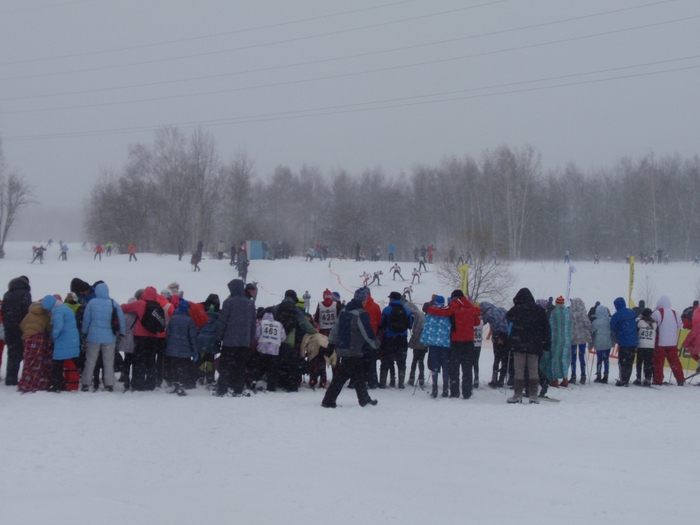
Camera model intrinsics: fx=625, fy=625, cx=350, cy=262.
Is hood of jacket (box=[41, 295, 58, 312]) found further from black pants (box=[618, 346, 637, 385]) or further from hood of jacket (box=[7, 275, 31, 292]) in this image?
black pants (box=[618, 346, 637, 385])

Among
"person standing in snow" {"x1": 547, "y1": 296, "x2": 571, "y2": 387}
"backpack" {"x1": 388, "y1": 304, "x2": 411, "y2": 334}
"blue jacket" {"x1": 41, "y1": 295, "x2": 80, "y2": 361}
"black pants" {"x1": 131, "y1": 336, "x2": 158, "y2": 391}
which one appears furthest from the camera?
"person standing in snow" {"x1": 547, "y1": 296, "x2": 571, "y2": 387}

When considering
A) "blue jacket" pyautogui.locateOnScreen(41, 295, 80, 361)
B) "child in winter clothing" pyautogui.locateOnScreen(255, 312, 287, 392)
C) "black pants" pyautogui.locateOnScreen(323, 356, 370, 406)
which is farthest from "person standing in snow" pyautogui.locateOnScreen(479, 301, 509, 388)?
"blue jacket" pyautogui.locateOnScreen(41, 295, 80, 361)

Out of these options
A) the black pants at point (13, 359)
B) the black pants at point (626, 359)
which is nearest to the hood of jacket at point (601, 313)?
the black pants at point (626, 359)

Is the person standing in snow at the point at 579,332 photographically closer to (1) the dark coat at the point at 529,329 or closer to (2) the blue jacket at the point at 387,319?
(1) the dark coat at the point at 529,329

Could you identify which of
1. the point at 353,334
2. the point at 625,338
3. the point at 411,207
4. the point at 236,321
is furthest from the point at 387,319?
the point at 411,207

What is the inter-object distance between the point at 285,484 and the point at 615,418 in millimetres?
5400

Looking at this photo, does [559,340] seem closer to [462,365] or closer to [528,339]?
[528,339]

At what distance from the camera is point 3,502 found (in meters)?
4.71

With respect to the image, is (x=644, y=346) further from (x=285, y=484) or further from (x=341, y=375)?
(x=285, y=484)

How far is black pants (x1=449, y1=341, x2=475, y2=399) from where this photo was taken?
10352 mm

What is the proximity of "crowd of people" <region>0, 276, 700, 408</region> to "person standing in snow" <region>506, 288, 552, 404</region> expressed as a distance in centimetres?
2

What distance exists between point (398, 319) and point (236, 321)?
9.72ft

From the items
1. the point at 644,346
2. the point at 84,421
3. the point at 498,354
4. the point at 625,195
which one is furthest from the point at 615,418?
the point at 625,195

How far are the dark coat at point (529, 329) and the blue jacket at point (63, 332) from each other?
683cm
